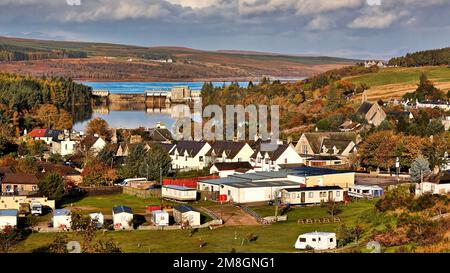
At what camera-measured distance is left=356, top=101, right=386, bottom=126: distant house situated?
4171cm

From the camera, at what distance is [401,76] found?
224 feet

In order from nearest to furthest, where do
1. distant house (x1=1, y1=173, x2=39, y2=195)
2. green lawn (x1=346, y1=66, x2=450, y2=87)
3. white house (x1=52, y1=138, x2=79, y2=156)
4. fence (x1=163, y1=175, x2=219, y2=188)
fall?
distant house (x1=1, y1=173, x2=39, y2=195) < fence (x1=163, y1=175, x2=219, y2=188) < white house (x1=52, y1=138, x2=79, y2=156) < green lawn (x1=346, y1=66, x2=450, y2=87)

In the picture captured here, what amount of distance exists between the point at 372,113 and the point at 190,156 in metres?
14.7

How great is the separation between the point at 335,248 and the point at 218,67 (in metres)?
176

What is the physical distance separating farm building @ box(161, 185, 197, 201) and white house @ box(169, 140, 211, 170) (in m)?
7.84

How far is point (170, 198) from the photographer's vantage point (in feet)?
78.7

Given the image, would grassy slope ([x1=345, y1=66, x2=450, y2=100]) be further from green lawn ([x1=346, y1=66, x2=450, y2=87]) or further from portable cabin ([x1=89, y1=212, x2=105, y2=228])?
portable cabin ([x1=89, y1=212, x2=105, y2=228])

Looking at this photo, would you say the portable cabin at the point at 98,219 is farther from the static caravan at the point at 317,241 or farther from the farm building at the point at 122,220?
the static caravan at the point at 317,241

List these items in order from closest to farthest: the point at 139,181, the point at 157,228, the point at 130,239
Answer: the point at 130,239 → the point at 157,228 → the point at 139,181

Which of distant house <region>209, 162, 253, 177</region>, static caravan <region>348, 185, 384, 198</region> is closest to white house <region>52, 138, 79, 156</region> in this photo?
distant house <region>209, 162, 253, 177</region>

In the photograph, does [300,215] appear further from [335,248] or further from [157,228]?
[335,248]

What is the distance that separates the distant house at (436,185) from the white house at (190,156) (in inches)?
492

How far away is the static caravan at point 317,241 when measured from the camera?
14.6 meters
